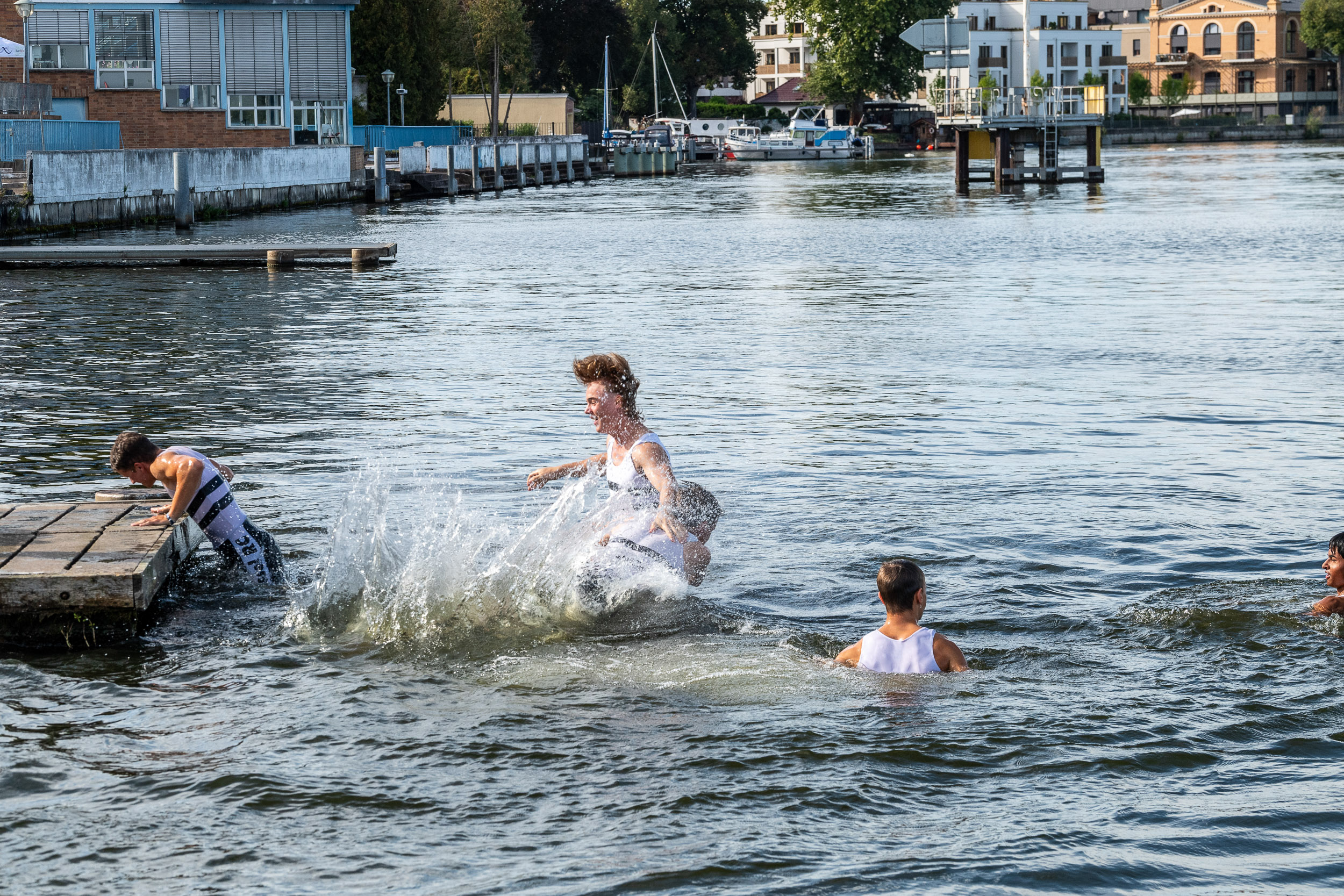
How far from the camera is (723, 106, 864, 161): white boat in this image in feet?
379

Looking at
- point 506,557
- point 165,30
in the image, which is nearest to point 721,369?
point 506,557

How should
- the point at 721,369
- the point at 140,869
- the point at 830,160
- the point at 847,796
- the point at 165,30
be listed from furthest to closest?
the point at 830,160
the point at 165,30
the point at 721,369
the point at 847,796
the point at 140,869

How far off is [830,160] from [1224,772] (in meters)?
109

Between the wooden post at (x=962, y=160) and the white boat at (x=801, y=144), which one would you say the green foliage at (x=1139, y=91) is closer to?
the white boat at (x=801, y=144)

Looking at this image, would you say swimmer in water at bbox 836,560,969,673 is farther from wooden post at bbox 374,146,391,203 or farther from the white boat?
the white boat

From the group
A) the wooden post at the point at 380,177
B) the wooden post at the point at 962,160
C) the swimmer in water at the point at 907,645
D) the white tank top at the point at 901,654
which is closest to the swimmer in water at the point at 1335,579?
the swimmer in water at the point at 907,645

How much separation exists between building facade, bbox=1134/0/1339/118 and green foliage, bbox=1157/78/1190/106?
2.15 meters

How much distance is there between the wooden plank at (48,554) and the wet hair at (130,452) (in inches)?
16.0

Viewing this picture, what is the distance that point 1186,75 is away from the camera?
14725 centimetres

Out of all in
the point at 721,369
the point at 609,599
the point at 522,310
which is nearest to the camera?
the point at 609,599

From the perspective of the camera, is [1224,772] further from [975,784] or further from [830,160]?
[830,160]

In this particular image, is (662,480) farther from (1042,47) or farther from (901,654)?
(1042,47)

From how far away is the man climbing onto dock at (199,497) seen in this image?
9.16 meters

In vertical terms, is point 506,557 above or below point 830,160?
below
